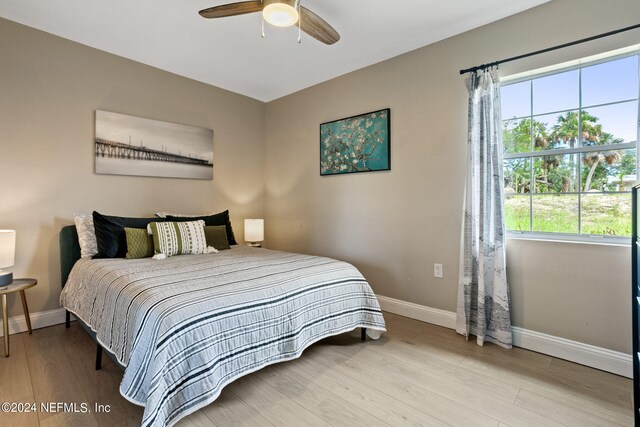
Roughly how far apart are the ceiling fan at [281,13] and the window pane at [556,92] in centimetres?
160

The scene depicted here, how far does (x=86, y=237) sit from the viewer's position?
2697 millimetres

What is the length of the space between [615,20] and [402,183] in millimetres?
1761

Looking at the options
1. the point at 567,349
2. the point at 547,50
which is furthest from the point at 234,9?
the point at 567,349

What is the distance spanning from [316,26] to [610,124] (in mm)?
2084

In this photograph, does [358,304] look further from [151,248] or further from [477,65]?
[477,65]

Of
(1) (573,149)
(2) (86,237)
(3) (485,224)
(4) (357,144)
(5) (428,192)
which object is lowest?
(2) (86,237)

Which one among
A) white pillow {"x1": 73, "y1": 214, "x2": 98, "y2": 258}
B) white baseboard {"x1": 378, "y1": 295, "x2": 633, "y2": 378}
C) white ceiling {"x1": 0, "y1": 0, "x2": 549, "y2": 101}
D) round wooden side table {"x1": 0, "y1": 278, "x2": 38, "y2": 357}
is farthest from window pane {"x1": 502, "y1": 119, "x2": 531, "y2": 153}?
round wooden side table {"x1": 0, "y1": 278, "x2": 38, "y2": 357}

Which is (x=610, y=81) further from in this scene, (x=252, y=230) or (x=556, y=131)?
(x=252, y=230)

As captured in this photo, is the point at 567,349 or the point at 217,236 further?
the point at 217,236

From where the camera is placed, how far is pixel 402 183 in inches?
119

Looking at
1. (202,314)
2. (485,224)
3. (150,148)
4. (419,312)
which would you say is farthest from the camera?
(150,148)

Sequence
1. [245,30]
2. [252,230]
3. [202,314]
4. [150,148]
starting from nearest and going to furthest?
[202,314]
[245,30]
[150,148]
[252,230]

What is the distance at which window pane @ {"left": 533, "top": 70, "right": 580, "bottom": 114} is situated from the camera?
7.32ft

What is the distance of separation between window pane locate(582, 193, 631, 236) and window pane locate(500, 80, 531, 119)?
78cm
